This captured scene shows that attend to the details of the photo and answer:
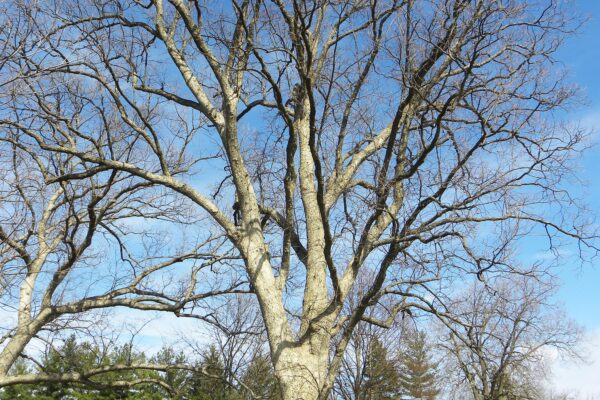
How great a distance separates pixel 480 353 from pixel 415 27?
3.79 metres

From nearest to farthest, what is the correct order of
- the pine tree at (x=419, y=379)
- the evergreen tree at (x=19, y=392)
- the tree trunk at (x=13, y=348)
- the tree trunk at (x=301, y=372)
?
the tree trunk at (x=301, y=372), the tree trunk at (x=13, y=348), the evergreen tree at (x=19, y=392), the pine tree at (x=419, y=379)

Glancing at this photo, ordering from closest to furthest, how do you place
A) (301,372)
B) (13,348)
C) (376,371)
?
1. (301,372)
2. (13,348)
3. (376,371)

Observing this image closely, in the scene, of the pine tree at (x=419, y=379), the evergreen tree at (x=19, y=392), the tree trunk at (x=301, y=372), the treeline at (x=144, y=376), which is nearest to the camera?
the tree trunk at (x=301, y=372)

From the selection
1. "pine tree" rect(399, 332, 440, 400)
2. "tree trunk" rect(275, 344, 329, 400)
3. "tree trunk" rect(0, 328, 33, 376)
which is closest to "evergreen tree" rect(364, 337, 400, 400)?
"pine tree" rect(399, 332, 440, 400)

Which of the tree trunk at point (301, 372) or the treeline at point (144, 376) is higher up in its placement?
the treeline at point (144, 376)

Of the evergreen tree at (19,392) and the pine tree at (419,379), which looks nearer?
the evergreen tree at (19,392)

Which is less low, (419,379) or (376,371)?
(419,379)

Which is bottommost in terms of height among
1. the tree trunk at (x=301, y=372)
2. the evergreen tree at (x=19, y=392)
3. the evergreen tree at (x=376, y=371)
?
the tree trunk at (x=301, y=372)

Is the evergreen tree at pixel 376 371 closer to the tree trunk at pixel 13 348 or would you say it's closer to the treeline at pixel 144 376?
the treeline at pixel 144 376

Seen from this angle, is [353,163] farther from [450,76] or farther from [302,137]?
[450,76]

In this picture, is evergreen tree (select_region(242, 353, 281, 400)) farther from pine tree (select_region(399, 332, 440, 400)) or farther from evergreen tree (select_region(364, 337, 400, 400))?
pine tree (select_region(399, 332, 440, 400))

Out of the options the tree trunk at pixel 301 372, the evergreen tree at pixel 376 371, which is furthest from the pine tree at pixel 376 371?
the tree trunk at pixel 301 372

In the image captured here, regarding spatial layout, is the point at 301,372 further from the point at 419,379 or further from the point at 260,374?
the point at 419,379

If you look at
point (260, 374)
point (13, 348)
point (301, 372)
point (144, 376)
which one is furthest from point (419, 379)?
point (301, 372)
